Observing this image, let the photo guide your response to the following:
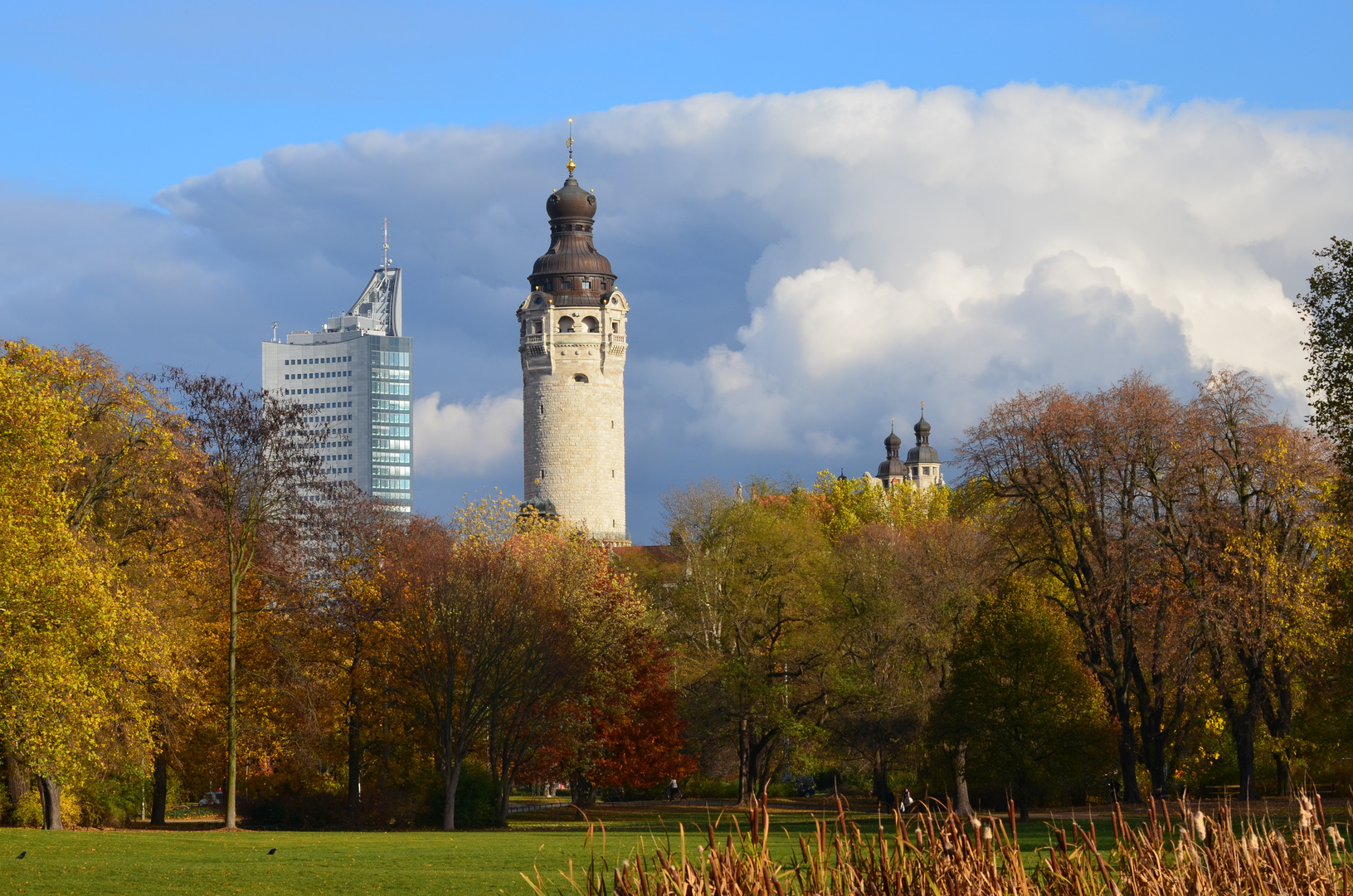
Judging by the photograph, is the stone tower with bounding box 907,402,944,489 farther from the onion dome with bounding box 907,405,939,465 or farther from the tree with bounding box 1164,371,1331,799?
the tree with bounding box 1164,371,1331,799

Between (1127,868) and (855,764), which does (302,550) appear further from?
(1127,868)

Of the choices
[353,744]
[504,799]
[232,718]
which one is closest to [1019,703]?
[504,799]

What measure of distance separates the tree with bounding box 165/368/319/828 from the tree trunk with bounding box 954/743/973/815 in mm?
18326

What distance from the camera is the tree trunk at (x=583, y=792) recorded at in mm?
47603

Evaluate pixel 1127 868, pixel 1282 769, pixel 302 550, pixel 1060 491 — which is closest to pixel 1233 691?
pixel 1282 769

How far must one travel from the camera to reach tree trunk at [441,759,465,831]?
39.2 meters

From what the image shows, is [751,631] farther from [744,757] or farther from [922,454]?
[922,454]

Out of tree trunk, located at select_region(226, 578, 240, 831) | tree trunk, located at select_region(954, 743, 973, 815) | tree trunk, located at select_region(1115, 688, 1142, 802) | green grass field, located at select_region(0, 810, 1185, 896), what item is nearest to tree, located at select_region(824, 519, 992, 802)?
tree trunk, located at select_region(954, 743, 973, 815)

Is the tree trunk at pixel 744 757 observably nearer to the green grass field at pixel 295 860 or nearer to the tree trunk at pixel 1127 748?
the green grass field at pixel 295 860

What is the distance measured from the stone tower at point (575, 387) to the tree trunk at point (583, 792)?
152 feet

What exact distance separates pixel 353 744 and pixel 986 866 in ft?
124

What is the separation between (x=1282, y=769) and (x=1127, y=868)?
3369 centimetres

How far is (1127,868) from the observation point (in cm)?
656

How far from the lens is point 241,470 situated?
35531 mm
